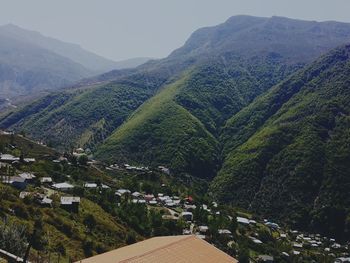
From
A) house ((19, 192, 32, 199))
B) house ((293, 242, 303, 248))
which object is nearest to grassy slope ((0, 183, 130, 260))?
house ((19, 192, 32, 199))

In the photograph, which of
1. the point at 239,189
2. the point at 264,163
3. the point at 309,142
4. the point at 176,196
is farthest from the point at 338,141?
the point at 176,196

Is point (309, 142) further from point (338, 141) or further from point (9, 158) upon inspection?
point (9, 158)

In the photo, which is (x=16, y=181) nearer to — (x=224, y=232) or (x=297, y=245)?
(x=224, y=232)

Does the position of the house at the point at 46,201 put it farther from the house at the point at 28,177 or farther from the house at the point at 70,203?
the house at the point at 28,177

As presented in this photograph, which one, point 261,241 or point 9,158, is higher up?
point 9,158

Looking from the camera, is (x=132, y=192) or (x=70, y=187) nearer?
(x=70, y=187)

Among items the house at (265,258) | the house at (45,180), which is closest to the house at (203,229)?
the house at (265,258)

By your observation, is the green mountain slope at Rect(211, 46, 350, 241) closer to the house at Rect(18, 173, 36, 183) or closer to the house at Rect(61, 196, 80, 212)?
the house at Rect(18, 173, 36, 183)
